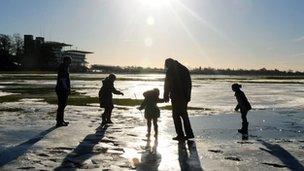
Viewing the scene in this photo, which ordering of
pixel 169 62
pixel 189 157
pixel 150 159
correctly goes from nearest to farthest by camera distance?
pixel 150 159
pixel 189 157
pixel 169 62

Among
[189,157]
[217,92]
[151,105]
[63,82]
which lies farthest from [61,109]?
[217,92]

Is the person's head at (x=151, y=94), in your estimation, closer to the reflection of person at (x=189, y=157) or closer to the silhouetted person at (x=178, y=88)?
the silhouetted person at (x=178, y=88)

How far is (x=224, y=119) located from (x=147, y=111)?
6.29m

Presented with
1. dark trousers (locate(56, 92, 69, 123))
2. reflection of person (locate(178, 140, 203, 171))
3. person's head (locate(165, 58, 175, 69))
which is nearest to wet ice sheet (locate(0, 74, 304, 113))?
dark trousers (locate(56, 92, 69, 123))

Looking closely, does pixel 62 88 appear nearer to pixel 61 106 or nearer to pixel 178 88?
pixel 61 106

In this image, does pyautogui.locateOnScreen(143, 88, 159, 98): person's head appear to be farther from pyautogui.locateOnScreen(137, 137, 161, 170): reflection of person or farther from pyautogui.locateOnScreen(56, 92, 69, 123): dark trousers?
pyautogui.locateOnScreen(56, 92, 69, 123): dark trousers

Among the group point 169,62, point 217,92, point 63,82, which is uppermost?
point 169,62

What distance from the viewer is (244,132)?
15.1m

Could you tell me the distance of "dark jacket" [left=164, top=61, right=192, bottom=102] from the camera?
1346 cm

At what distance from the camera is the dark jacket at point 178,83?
13.5 metres

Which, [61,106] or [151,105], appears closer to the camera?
[151,105]

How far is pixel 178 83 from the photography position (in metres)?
13.5

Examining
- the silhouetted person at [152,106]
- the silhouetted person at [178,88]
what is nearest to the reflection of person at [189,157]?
the silhouetted person at [178,88]

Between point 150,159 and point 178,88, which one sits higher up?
point 178,88
